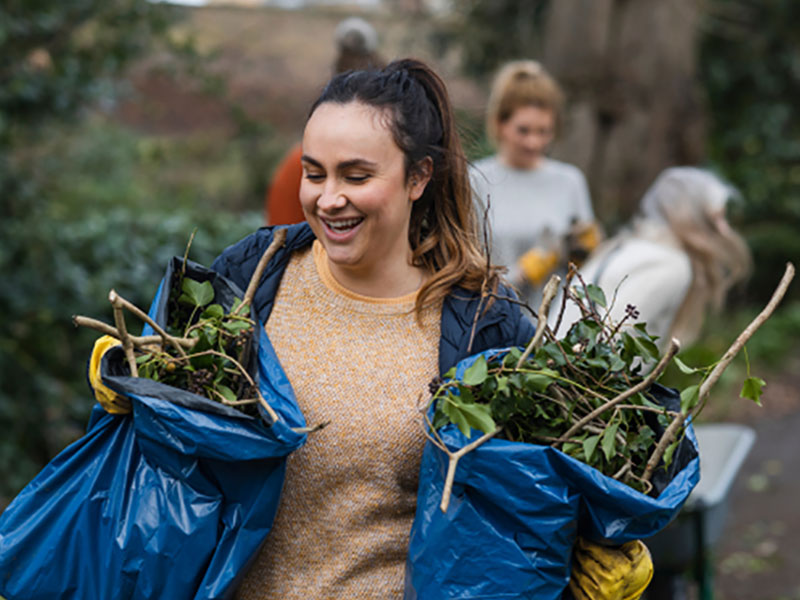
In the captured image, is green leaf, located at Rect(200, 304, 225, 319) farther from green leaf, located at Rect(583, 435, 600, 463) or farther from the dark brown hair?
green leaf, located at Rect(583, 435, 600, 463)

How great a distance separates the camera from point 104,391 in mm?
1691

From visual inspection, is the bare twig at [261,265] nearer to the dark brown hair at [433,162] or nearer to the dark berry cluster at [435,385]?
the dark brown hair at [433,162]

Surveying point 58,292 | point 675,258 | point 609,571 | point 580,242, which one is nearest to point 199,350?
point 609,571

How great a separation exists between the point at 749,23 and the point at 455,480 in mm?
10929

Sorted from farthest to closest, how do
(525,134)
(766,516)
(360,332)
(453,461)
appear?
(766,516) < (525,134) < (360,332) < (453,461)

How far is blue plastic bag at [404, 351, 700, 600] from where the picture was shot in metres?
1.57

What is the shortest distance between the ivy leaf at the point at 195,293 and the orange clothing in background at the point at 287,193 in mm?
1678

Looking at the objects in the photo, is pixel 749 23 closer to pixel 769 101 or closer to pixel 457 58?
pixel 769 101

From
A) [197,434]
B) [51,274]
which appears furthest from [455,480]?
[51,274]

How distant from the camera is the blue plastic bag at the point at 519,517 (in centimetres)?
157

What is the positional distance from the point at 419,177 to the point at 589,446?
0.73 m

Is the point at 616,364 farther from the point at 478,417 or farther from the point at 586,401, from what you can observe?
the point at 478,417

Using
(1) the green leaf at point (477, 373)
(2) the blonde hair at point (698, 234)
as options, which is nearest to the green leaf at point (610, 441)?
(1) the green leaf at point (477, 373)

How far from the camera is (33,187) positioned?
15.6 ft
